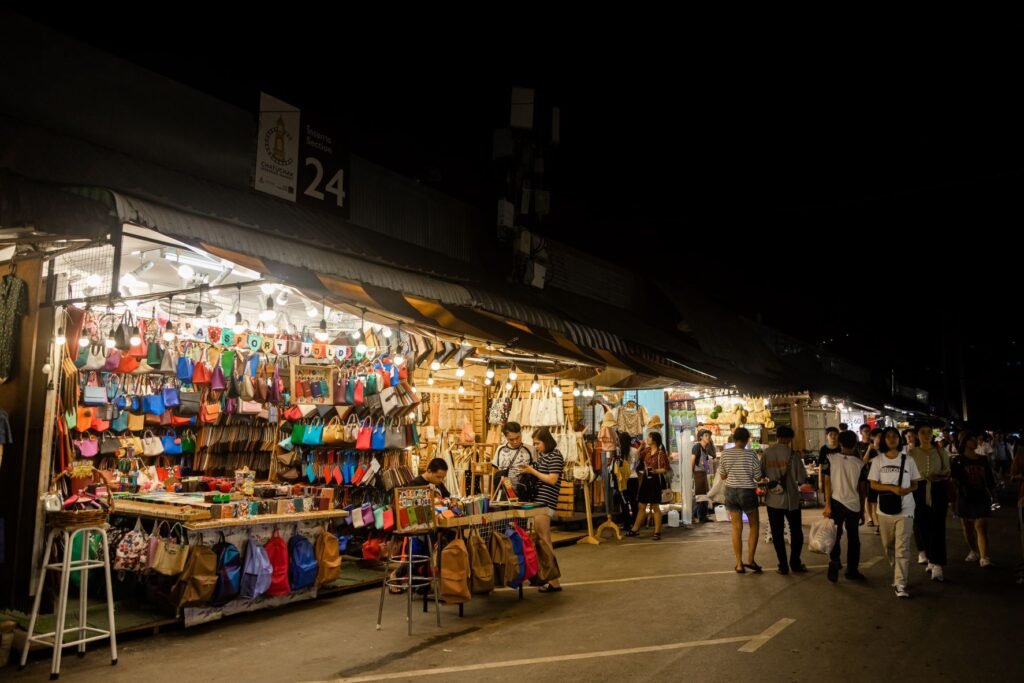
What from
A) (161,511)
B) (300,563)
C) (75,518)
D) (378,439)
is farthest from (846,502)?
(75,518)

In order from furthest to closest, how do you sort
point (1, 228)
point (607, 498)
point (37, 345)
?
point (607, 498)
point (37, 345)
point (1, 228)

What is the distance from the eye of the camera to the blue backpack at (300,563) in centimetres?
809

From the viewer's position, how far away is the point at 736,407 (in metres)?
22.4

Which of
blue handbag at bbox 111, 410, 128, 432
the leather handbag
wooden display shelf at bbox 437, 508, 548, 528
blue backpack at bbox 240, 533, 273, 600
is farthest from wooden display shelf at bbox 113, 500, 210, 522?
the leather handbag

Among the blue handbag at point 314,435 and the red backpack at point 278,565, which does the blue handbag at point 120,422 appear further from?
the red backpack at point 278,565

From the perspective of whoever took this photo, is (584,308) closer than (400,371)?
No

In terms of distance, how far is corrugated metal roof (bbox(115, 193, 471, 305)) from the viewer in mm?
5975

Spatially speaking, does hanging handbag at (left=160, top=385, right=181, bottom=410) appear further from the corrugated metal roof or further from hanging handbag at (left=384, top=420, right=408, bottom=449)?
the corrugated metal roof

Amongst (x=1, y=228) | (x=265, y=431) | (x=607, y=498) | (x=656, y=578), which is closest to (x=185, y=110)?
(x=1, y=228)

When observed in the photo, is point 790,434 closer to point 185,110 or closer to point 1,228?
point 185,110

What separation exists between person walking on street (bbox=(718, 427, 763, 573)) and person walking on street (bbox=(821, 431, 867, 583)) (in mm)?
1009

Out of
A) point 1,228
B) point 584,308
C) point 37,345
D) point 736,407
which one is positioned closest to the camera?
point 1,228

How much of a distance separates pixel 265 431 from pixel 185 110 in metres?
5.48

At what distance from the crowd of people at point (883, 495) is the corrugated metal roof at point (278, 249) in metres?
5.05
